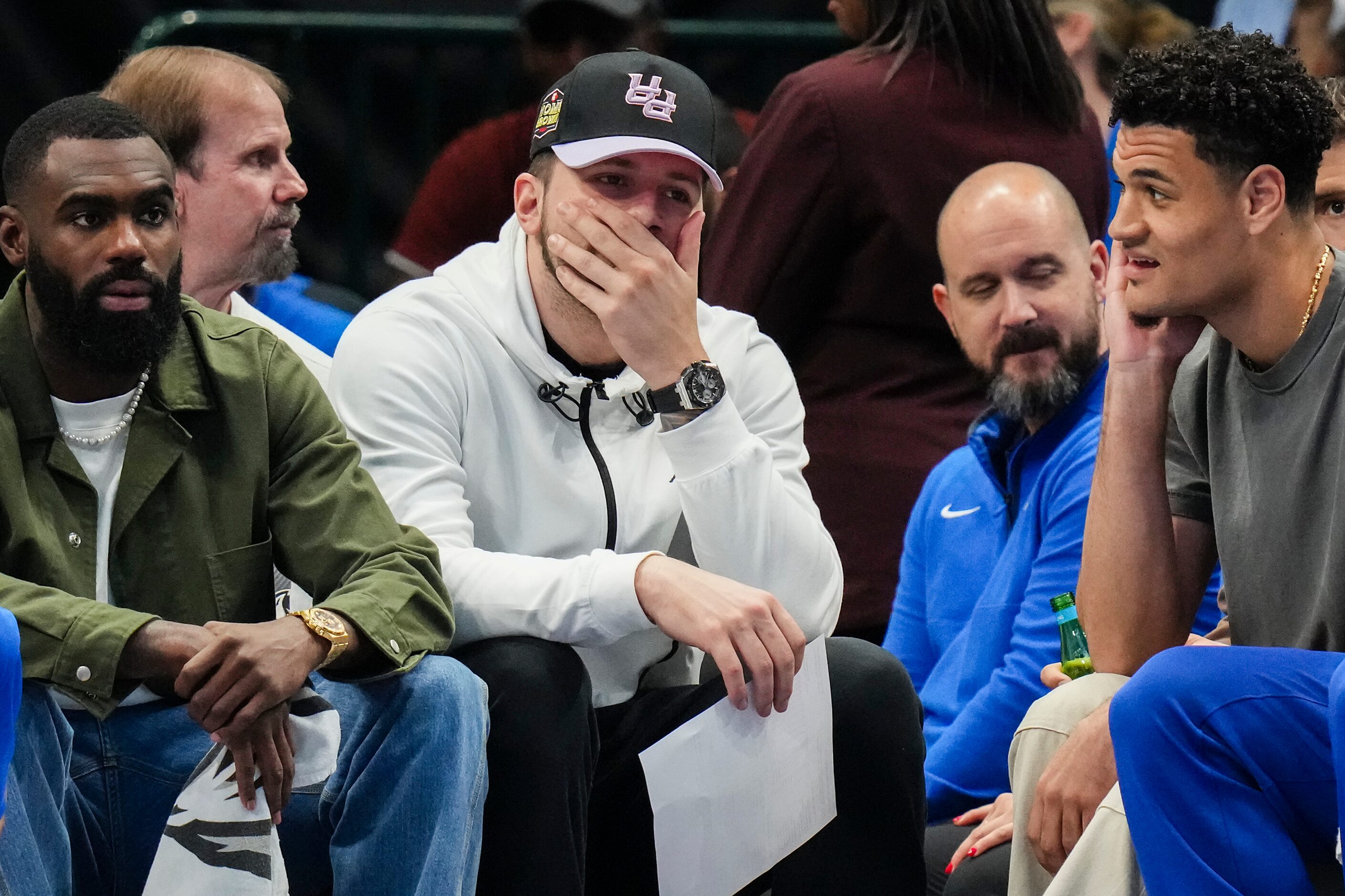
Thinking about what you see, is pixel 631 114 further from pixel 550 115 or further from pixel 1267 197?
pixel 1267 197

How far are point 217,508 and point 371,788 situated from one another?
0.45 meters

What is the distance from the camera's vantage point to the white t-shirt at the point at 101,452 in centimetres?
234

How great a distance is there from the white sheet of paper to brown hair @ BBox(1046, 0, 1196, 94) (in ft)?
8.14

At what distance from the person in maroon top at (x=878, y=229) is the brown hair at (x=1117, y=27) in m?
0.95

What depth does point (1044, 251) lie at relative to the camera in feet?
10.9

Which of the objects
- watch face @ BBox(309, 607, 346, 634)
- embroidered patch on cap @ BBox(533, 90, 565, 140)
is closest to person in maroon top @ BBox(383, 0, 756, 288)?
embroidered patch on cap @ BBox(533, 90, 565, 140)

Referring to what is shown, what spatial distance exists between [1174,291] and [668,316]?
0.72 metres

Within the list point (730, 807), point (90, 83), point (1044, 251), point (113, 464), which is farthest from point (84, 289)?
point (90, 83)

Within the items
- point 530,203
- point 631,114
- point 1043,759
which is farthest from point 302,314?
point 1043,759

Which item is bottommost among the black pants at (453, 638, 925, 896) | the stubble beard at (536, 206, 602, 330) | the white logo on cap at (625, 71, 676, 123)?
the black pants at (453, 638, 925, 896)

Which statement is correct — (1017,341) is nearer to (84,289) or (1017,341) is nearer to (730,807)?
(730,807)

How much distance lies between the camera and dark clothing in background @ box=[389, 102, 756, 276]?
4281 millimetres

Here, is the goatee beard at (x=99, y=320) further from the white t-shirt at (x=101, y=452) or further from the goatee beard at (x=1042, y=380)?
the goatee beard at (x=1042, y=380)

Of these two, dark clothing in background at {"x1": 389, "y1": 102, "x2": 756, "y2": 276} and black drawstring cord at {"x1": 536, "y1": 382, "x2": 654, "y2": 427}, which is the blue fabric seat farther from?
black drawstring cord at {"x1": 536, "y1": 382, "x2": 654, "y2": 427}
